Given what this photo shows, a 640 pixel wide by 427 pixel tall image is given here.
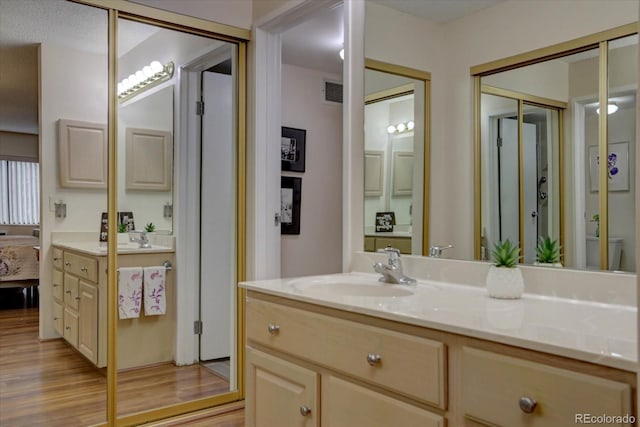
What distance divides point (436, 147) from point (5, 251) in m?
1.89

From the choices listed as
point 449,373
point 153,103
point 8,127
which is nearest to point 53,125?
point 8,127

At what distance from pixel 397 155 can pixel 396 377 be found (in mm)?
1067

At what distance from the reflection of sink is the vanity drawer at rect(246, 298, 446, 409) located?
0.55ft

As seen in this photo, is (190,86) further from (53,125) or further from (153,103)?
(53,125)

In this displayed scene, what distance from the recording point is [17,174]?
2.19 m

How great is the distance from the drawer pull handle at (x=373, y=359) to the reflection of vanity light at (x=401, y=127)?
103 cm

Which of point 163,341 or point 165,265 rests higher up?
point 165,265

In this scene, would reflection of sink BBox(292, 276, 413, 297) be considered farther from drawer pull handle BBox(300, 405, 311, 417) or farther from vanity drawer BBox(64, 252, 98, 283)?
vanity drawer BBox(64, 252, 98, 283)

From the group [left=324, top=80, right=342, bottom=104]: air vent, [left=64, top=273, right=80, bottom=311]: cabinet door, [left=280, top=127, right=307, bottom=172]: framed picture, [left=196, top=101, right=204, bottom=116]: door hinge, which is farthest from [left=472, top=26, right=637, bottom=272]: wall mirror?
[left=324, top=80, right=342, bottom=104]: air vent

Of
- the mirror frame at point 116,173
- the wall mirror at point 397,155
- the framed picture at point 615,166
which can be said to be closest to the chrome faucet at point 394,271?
the wall mirror at point 397,155

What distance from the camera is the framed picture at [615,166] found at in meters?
1.39

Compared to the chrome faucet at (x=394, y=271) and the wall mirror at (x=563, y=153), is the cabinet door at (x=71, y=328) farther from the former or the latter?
the wall mirror at (x=563, y=153)

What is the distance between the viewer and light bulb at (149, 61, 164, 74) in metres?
2.61

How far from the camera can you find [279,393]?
1.71 metres
